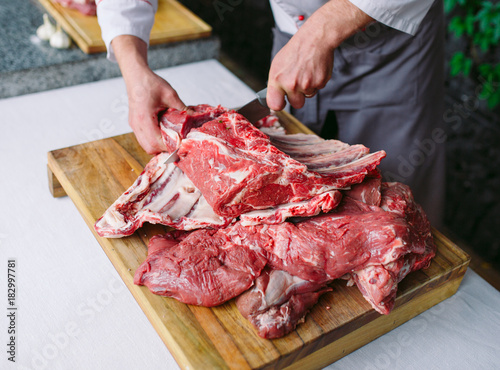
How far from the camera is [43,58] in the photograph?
110 inches

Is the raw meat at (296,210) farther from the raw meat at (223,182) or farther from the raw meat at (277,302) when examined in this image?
the raw meat at (277,302)

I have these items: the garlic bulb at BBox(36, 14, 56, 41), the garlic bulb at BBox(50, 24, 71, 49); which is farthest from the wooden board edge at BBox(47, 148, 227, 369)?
the garlic bulb at BBox(36, 14, 56, 41)

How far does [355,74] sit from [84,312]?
162 centimetres

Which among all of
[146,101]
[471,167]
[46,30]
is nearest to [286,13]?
[146,101]

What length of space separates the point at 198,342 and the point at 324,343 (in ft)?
1.31

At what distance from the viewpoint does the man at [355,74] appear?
1733 millimetres

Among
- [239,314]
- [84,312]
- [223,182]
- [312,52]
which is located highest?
[312,52]

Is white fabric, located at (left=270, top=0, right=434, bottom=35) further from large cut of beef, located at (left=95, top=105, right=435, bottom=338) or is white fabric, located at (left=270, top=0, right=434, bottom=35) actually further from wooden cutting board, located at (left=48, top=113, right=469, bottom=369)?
wooden cutting board, located at (left=48, top=113, right=469, bottom=369)

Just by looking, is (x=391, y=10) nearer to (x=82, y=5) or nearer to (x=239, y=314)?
(x=239, y=314)

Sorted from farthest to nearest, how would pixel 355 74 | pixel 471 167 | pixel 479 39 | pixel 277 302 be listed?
pixel 471 167 → pixel 479 39 → pixel 355 74 → pixel 277 302

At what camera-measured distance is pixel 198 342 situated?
1.40 meters

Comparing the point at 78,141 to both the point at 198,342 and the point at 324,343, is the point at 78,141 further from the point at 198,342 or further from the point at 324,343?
the point at 324,343

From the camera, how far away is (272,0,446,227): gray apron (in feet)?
7.28

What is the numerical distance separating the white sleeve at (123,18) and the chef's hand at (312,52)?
0.73 metres
